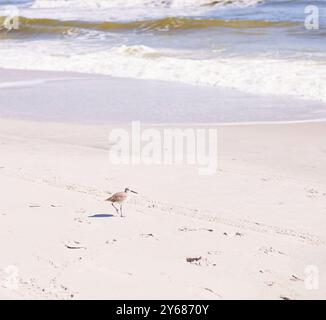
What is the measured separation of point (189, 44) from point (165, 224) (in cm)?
1505

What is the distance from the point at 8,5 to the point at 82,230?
39.7 metres

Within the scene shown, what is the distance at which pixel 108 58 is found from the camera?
57.4 feet

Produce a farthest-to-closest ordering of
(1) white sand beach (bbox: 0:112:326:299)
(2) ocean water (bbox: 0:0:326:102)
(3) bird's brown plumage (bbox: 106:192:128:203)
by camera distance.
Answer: (2) ocean water (bbox: 0:0:326:102) < (3) bird's brown plumage (bbox: 106:192:128:203) < (1) white sand beach (bbox: 0:112:326:299)

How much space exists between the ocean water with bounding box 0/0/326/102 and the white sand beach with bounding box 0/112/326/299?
4.77m

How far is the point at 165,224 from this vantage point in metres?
5.73

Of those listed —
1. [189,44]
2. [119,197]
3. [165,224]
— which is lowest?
[189,44]

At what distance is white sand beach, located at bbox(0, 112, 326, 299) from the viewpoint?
452 cm

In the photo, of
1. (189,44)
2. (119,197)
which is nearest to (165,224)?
(119,197)

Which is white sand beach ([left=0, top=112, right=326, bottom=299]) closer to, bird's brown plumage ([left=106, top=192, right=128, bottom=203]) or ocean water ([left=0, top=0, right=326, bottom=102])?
bird's brown plumage ([left=106, top=192, right=128, bottom=203])

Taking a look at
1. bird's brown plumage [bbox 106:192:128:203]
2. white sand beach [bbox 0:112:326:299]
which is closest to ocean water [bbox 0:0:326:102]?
white sand beach [bbox 0:112:326:299]

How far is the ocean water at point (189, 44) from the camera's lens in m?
13.8

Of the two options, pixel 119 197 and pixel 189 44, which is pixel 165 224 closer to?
pixel 119 197

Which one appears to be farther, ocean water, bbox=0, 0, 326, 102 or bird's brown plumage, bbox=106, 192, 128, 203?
ocean water, bbox=0, 0, 326, 102
